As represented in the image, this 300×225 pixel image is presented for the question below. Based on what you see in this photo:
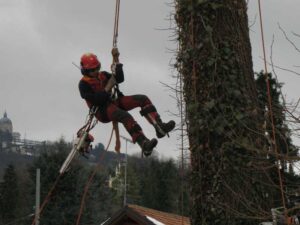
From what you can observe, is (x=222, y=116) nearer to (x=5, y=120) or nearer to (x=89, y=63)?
(x=89, y=63)

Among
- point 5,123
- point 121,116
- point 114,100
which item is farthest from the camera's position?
point 5,123

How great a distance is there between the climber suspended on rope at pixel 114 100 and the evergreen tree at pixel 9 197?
126 ft

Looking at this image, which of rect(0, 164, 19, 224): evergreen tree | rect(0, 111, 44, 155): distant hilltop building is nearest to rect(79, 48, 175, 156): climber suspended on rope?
rect(0, 164, 19, 224): evergreen tree

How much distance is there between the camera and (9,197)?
4475 centimetres

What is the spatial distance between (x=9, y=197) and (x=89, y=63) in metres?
40.6

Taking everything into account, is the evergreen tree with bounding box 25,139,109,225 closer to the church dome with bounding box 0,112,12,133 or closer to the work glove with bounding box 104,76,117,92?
the work glove with bounding box 104,76,117,92

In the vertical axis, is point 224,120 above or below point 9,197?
below

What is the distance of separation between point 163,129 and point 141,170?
61.4 meters

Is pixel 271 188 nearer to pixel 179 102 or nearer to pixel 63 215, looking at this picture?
pixel 179 102

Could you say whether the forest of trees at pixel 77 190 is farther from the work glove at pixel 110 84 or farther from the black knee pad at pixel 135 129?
the work glove at pixel 110 84

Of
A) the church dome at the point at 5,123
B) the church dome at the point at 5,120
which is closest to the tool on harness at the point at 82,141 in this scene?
the church dome at the point at 5,123

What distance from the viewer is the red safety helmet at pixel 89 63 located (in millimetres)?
5715

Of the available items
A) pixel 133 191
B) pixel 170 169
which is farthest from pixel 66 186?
pixel 133 191

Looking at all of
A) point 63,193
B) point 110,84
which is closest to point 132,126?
point 110,84
